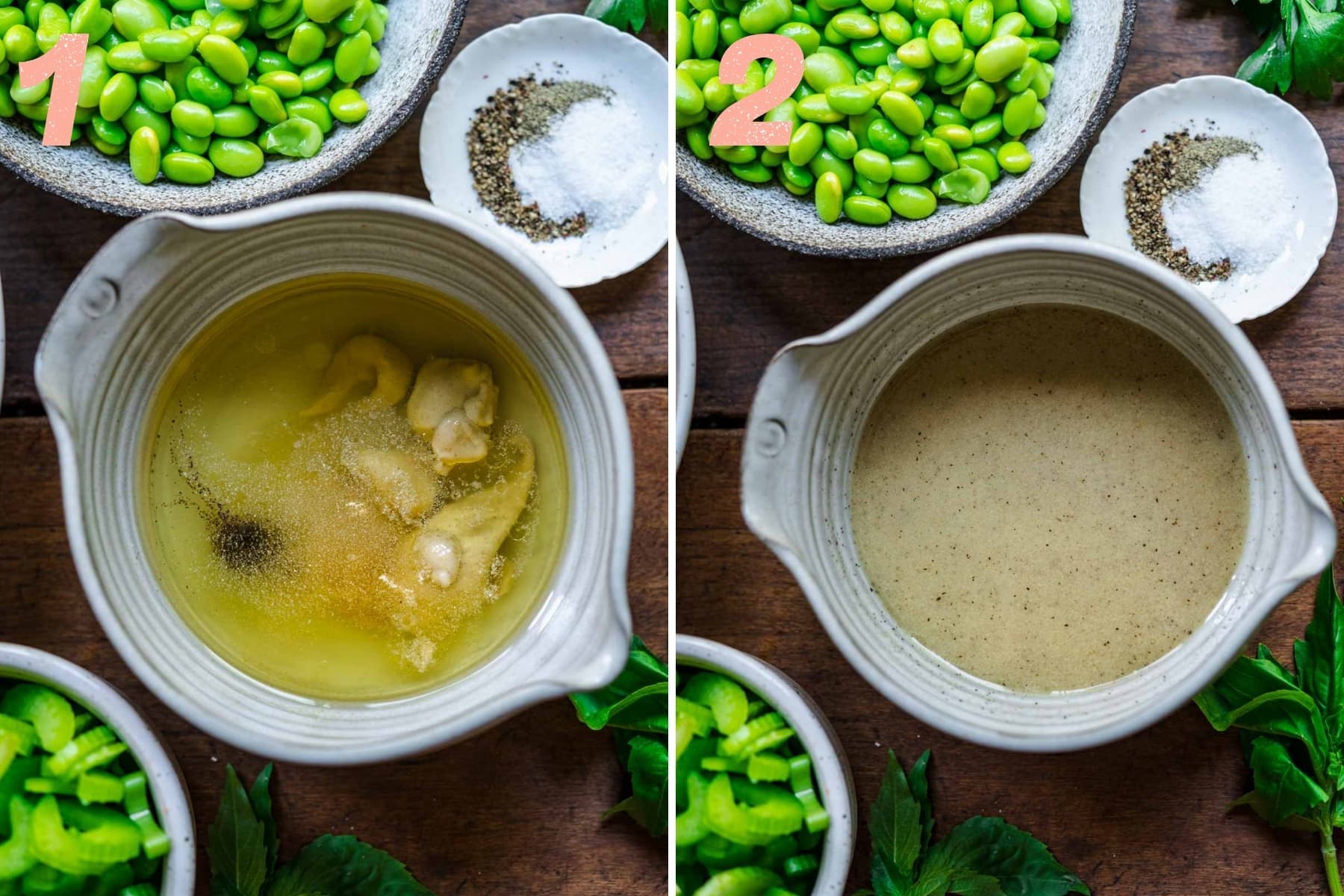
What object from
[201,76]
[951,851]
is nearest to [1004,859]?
[951,851]

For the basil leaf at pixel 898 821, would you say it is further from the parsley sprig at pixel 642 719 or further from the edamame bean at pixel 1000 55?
the edamame bean at pixel 1000 55

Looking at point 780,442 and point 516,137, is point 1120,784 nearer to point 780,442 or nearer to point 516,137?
point 780,442

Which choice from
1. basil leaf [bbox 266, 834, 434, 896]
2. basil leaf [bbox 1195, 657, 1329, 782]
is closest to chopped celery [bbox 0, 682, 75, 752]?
basil leaf [bbox 266, 834, 434, 896]

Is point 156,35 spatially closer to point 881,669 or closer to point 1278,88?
point 881,669

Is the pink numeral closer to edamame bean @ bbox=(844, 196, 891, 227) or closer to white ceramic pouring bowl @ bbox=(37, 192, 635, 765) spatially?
white ceramic pouring bowl @ bbox=(37, 192, 635, 765)

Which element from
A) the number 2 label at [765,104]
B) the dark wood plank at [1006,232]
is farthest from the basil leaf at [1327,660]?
the number 2 label at [765,104]
